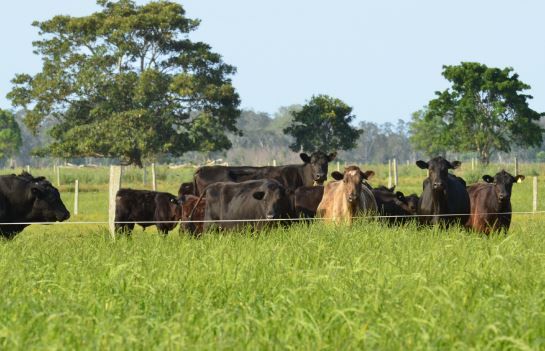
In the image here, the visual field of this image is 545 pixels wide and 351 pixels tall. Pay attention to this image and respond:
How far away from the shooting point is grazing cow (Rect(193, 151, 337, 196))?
69.5ft

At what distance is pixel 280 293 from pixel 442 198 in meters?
8.45

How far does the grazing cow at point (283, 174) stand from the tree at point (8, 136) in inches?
2652

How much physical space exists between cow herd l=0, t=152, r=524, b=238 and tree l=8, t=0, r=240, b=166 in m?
32.5

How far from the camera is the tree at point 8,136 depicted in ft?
305

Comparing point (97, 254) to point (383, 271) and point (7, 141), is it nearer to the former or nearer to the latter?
point (383, 271)

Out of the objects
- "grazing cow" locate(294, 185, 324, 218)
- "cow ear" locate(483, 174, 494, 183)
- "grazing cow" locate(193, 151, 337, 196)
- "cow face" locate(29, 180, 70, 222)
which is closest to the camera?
"cow face" locate(29, 180, 70, 222)

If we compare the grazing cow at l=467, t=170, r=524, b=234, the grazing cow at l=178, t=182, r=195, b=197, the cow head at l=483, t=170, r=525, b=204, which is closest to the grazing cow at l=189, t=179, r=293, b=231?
the grazing cow at l=467, t=170, r=524, b=234

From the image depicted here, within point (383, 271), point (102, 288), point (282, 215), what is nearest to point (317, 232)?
point (282, 215)

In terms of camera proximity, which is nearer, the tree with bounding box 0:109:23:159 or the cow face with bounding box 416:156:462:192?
the cow face with bounding box 416:156:462:192

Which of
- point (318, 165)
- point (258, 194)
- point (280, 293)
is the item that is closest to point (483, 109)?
point (318, 165)

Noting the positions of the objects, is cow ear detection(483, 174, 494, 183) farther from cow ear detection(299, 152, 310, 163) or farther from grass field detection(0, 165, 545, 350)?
grass field detection(0, 165, 545, 350)

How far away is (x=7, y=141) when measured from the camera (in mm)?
94688

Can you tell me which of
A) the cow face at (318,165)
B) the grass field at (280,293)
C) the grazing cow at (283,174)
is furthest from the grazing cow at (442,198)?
the grazing cow at (283,174)

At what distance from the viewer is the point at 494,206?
58.9ft
